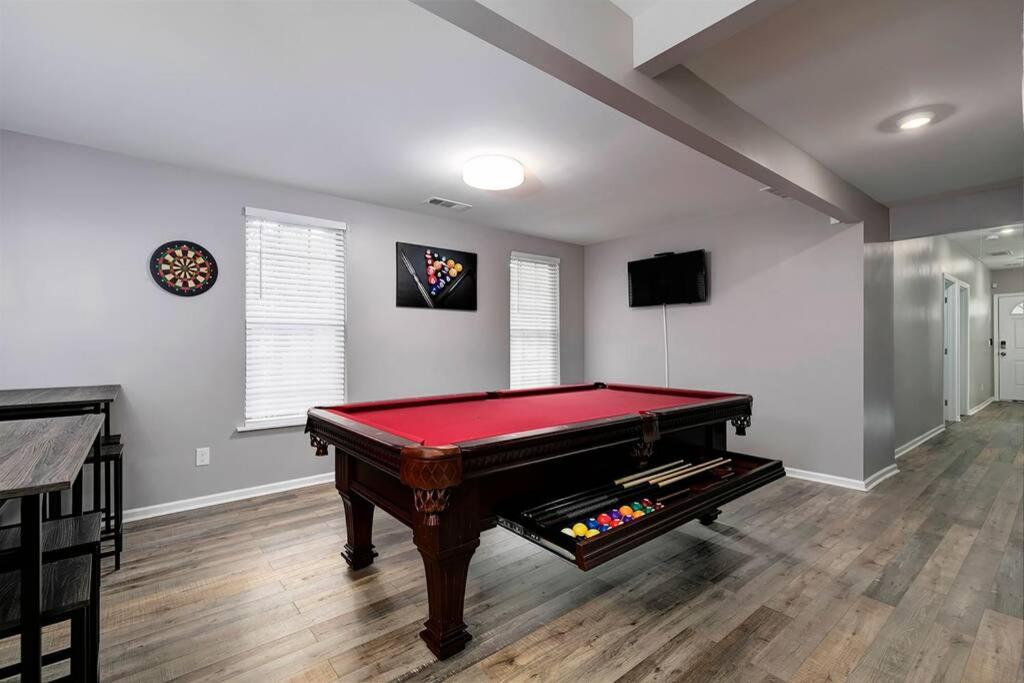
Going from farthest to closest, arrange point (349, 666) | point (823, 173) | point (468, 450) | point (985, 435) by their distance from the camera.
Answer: point (985, 435) → point (823, 173) → point (349, 666) → point (468, 450)

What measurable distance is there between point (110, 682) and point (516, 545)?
178 centimetres

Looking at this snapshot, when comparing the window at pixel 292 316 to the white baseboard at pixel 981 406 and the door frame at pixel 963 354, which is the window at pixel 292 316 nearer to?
the door frame at pixel 963 354

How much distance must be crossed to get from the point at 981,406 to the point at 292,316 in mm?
9972

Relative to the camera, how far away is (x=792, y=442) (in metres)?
4.07

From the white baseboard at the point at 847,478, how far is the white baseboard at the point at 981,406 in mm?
4379

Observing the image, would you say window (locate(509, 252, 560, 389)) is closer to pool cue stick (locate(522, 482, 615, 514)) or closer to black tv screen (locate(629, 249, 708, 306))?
black tv screen (locate(629, 249, 708, 306))

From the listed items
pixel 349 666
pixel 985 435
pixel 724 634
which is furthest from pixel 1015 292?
pixel 349 666


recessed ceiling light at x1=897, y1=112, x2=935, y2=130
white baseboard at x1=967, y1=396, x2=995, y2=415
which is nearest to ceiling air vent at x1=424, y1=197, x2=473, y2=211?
recessed ceiling light at x1=897, y1=112, x2=935, y2=130

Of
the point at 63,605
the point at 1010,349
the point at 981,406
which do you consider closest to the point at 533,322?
the point at 63,605

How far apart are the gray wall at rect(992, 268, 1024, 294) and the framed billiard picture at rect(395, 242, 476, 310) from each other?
9.25 m

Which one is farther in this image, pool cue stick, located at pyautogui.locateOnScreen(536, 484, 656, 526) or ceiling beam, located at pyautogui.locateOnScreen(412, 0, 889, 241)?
pool cue stick, located at pyautogui.locateOnScreen(536, 484, 656, 526)

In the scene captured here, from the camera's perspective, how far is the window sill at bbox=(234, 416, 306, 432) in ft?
11.3

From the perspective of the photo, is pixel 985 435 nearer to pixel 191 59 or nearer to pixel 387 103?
pixel 387 103

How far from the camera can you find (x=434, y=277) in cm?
442
